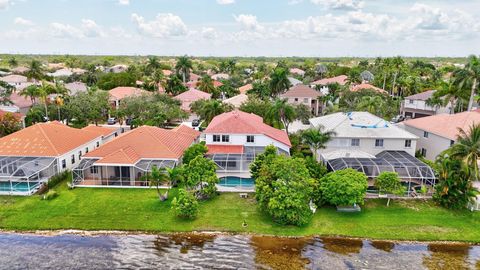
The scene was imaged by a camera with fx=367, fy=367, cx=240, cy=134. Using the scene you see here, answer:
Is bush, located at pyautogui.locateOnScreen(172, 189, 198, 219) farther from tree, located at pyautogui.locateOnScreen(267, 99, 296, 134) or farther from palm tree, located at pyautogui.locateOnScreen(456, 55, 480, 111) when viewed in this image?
palm tree, located at pyautogui.locateOnScreen(456, 55, 480, 111)

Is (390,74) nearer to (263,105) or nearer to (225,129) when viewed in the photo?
(263,105)

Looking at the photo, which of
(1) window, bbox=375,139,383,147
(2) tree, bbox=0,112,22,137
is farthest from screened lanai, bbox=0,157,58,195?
(1) window, bbox=375,139,383,147

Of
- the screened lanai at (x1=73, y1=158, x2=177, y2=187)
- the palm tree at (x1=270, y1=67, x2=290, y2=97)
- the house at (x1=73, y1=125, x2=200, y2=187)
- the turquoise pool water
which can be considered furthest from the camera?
the palm tree at (x1=270, y1=67, x2=290, y2=97)

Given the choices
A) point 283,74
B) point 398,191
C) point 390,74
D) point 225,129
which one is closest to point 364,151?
point 398,191

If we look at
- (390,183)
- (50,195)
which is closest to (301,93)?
(390,183)

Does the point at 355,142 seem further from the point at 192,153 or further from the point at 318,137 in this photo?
the point at 192,153

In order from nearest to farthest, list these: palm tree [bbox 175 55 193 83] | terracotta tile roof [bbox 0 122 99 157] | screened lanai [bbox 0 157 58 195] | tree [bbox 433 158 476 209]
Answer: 1. tree [bbox 433 158 476 209]
2. screened lanai [bbox 0 157 58 195]
3. terracotta tile roof [bbox 0 122 99 157]
4. palm tree [bbox 175 55 193 83]
